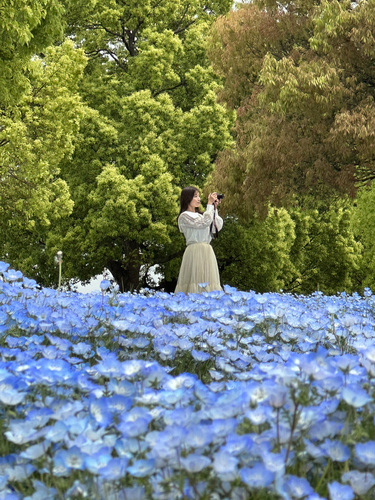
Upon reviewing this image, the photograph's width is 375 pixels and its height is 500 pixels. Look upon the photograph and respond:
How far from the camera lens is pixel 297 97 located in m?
12.3

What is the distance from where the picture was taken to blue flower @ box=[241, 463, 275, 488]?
1456 mm

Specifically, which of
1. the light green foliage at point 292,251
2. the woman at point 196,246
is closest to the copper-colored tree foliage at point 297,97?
the light green foliage at point 292,251

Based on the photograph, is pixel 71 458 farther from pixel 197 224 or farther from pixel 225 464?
pixel 197 224

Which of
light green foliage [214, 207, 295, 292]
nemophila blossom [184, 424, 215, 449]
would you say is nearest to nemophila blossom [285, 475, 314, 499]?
nemophila blossom [184, 424, 215, 449]

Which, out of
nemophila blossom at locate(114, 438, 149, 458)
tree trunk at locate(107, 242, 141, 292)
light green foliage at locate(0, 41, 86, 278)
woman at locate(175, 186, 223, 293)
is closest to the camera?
nemophila blossom at locate(114, 438, 149, 458)

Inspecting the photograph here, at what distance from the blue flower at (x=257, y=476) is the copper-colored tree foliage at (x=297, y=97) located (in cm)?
1104

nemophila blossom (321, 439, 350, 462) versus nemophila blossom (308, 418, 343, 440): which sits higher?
nemophila blossom (308, 418, 343, 440)

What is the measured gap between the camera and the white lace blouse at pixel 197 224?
7.95 metres

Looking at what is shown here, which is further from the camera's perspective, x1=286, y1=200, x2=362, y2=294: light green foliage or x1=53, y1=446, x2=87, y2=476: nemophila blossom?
x1=286, y1=200, x2=362, y2=294: light green foliage

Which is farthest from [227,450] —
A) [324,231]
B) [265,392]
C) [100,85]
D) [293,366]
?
[324,231]

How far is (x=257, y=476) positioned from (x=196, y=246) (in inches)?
268

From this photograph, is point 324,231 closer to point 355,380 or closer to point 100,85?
point 100,85

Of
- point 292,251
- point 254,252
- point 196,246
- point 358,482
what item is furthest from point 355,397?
point 292,251

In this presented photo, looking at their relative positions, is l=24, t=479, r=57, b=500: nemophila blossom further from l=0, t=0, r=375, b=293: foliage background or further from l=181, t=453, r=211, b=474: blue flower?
l=0, t=0, r=375, b=293: foliage background
